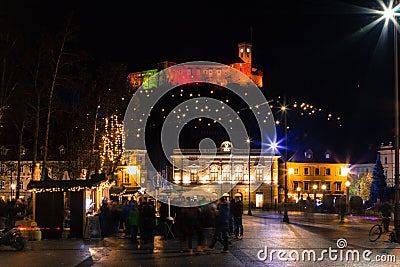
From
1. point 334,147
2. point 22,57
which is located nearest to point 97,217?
point 22,57

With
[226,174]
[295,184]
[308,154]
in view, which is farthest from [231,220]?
[308,154]

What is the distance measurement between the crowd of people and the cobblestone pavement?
1.61ft

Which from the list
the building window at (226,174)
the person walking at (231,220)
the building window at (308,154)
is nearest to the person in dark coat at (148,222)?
the person walking at (231,220)

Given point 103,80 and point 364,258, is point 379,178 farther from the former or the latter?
point 364,258

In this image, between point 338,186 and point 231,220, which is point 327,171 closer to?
point 338,186

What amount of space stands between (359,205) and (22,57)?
3620 cm

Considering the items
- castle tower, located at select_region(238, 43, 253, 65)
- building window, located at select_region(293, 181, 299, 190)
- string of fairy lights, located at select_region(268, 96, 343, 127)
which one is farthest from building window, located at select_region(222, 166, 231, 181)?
castle tower, located at select_region(238, 43, 253, 65)

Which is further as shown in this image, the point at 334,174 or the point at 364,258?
the point at 334,174

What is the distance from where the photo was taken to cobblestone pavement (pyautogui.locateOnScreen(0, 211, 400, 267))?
1875cm

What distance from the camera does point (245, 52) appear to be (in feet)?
563

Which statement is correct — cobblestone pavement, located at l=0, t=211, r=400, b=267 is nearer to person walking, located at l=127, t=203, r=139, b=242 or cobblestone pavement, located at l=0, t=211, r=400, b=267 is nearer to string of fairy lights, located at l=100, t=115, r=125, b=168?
person walking, located at l=127, t=203, r=139, b=242

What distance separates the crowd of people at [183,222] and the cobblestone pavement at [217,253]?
1.61 ft

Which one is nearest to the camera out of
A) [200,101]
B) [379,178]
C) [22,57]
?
[22,57]

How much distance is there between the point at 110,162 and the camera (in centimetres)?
4806
